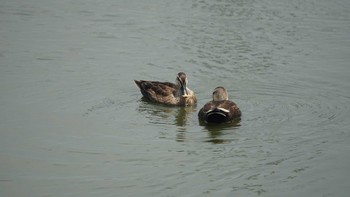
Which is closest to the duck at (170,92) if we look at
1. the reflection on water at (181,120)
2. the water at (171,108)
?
the reflection on water at (181,120)

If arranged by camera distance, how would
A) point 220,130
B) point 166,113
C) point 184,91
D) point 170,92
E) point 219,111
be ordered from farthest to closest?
point 170,92 < point 184,91 < point 166,113 < point 219,111 < point 220,130

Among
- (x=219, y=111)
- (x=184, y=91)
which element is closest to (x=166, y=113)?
(x=184, y=91)

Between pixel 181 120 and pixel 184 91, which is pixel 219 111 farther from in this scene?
pixel 184 91

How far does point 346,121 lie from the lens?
12.9m

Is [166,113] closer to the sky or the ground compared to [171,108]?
closer to the ground

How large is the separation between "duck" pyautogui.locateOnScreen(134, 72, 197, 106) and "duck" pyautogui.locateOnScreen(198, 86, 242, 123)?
916 mm

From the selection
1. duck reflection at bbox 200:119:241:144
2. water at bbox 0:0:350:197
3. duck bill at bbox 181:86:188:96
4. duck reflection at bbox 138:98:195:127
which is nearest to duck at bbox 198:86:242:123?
duck reflection at bbox 200:119:241:144

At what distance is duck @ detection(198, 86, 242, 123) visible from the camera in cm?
1289

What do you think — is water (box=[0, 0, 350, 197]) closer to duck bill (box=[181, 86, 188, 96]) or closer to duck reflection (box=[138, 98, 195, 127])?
duck reflection (box=[138, 98, 195, 127])

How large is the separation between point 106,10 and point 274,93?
768cm

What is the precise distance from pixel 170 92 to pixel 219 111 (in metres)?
1.87

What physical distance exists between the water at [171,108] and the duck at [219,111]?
29 centimetres

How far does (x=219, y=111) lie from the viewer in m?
12.9

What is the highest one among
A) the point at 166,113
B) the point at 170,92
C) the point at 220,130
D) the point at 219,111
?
the point at 170,92
